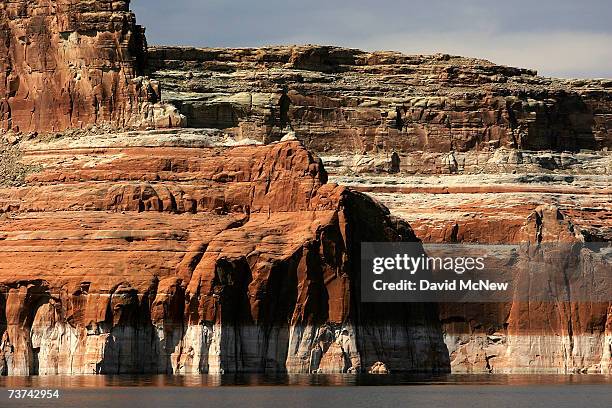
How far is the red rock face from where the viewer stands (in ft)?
526

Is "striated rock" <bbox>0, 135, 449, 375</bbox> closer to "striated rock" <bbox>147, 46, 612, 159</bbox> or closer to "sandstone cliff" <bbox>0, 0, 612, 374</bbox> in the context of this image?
"sandstone cliff" <bbox>0, 0, 612, 374</bbox>

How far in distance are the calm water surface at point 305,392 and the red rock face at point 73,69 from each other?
91.9ft

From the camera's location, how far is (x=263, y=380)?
13388 centimetres

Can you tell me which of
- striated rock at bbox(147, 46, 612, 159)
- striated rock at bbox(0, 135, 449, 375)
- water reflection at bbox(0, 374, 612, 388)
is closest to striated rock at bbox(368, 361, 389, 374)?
striated rock at bbox(0, 135, 449, 375)

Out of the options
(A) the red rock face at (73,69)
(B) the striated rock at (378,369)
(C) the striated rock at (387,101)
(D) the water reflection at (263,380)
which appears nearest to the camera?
(D) the water reflection at (263,380)

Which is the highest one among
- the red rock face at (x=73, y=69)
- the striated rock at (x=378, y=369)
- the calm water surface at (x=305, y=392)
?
the red rock face at (x=73, y=69)

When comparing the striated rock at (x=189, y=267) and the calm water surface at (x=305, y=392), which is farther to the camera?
the striated rock at (x=189, y=267)

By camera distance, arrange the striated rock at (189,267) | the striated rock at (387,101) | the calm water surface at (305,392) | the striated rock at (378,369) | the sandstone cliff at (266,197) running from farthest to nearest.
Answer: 1. the striated rock at (387,101)
2. the striated rock at (378,369)
3. the sandstone cliff at (266,197)
4. the striated rock at (189,267)
5. the calm water surface at (305,392)

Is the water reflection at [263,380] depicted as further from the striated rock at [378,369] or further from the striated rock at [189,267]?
the striated rock at [189,267]

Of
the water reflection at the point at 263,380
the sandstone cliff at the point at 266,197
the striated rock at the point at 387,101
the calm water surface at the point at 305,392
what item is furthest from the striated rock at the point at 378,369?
the striated rock at the point at 387,101

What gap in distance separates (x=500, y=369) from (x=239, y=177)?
73.0 feet

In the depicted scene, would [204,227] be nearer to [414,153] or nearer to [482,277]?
[482,277]

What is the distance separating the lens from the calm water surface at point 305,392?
117 m

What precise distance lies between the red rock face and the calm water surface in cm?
2802
